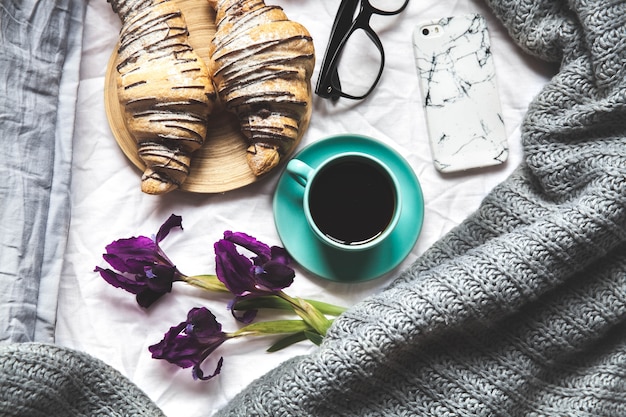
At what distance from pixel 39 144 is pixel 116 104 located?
0.31 ft

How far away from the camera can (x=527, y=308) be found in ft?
2.35

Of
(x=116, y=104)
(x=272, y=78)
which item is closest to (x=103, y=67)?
(x=116, y=104)

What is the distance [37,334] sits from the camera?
750mm

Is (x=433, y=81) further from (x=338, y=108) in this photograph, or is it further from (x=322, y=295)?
(x=322, y=295)

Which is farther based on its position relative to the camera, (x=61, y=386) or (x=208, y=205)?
(x=208, y=205)

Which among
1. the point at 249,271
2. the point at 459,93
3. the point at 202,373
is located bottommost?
the point at 202,373

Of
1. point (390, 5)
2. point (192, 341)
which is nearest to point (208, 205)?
point (192, 341)

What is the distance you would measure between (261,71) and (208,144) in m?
0.11

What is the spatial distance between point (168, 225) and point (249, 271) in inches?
4.2

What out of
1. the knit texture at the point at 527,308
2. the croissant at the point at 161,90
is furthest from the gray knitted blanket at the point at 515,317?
the croissant at the point at 161,90

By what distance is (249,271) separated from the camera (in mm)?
736

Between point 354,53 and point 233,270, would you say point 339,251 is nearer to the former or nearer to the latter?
point 233,270

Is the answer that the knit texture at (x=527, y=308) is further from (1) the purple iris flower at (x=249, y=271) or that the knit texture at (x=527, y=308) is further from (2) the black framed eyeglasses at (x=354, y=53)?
(2) the black framed eyeglasses at (x=354, y=53)

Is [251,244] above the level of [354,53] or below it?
below
